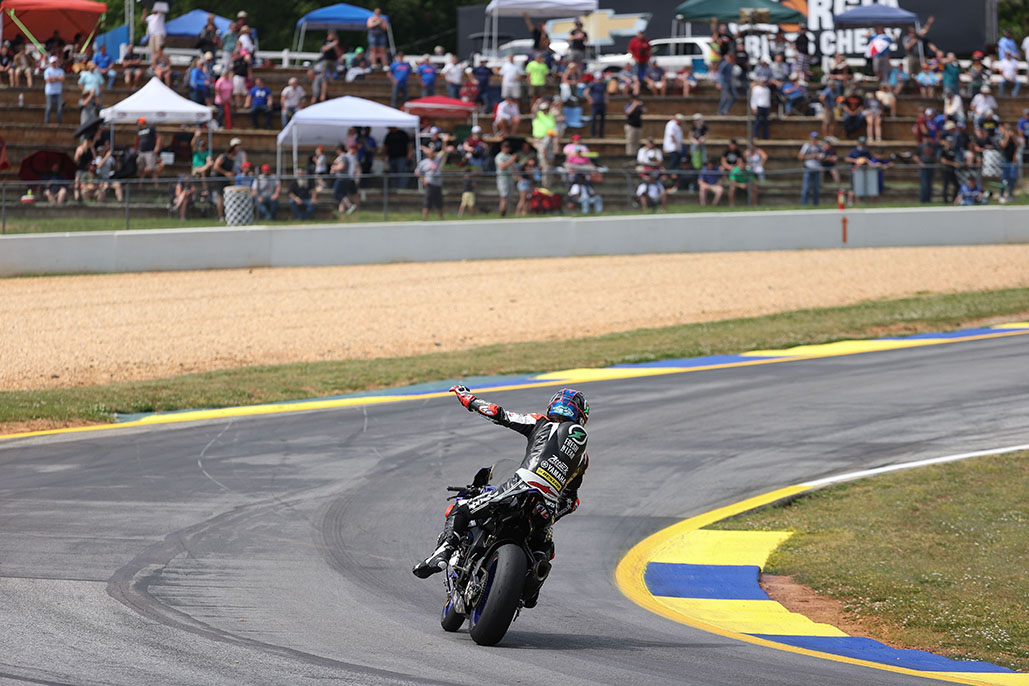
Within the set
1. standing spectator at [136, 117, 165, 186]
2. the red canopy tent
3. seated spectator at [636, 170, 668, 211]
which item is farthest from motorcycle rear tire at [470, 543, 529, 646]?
the red canopy tent

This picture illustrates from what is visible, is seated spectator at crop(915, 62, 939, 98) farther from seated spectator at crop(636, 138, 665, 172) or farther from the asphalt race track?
the asphalt race track

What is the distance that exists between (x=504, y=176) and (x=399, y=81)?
7.10 meters

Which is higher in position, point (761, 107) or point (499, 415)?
point (761, 107)

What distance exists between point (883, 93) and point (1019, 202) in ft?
17.2

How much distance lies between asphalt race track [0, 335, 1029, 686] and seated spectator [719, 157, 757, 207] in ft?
29.9

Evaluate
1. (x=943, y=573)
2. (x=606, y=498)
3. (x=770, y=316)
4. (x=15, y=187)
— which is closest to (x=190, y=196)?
(x=15, y=187)

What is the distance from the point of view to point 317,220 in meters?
26.8

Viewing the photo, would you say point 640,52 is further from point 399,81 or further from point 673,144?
point 399,81

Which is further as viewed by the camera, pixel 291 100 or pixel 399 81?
pixel 399 81

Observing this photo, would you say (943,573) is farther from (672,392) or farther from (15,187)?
(15,187)

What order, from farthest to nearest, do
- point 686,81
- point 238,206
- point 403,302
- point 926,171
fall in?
A: 1. point 686,81
2. point 926,171
3. point 238,206
4. point 403,302

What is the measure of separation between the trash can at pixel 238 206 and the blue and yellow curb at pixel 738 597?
1617 cm

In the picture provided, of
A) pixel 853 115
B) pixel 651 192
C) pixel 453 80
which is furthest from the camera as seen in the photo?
pixel 453 80

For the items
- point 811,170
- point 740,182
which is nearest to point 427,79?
point 740,182
